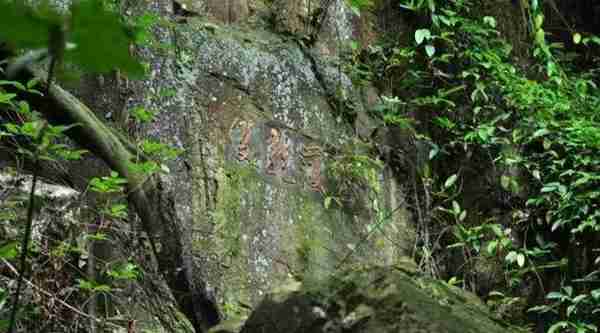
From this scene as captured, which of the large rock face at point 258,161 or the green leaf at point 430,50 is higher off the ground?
the green leaf at point 430,50

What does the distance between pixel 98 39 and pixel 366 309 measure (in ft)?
4.87

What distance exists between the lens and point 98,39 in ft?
1.28

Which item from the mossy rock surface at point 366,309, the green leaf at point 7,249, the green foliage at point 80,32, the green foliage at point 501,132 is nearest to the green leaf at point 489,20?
the green foliage at point 501,132

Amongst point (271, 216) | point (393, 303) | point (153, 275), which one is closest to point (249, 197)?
point (271, 216)

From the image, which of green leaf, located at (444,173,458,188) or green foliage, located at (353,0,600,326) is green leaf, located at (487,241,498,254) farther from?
green leaf, located at (444,173,458,188)

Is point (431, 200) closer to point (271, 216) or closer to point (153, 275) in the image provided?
point (271, 216)

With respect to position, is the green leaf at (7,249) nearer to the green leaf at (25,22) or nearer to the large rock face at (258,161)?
the green leaf at (25,22)

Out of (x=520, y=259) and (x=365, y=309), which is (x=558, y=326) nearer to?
(x=520, y=259)

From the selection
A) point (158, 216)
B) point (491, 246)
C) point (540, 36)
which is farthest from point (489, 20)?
point (158, 216)

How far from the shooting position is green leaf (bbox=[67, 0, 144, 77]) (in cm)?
38

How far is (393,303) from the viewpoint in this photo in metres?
1.75

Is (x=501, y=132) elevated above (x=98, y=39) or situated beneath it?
situated beneath

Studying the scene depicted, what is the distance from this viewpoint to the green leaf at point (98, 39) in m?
0.38

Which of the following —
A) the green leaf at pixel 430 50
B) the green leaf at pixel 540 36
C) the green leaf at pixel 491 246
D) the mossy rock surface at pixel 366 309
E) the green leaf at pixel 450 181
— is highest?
the green leaf at pixel 540 36
